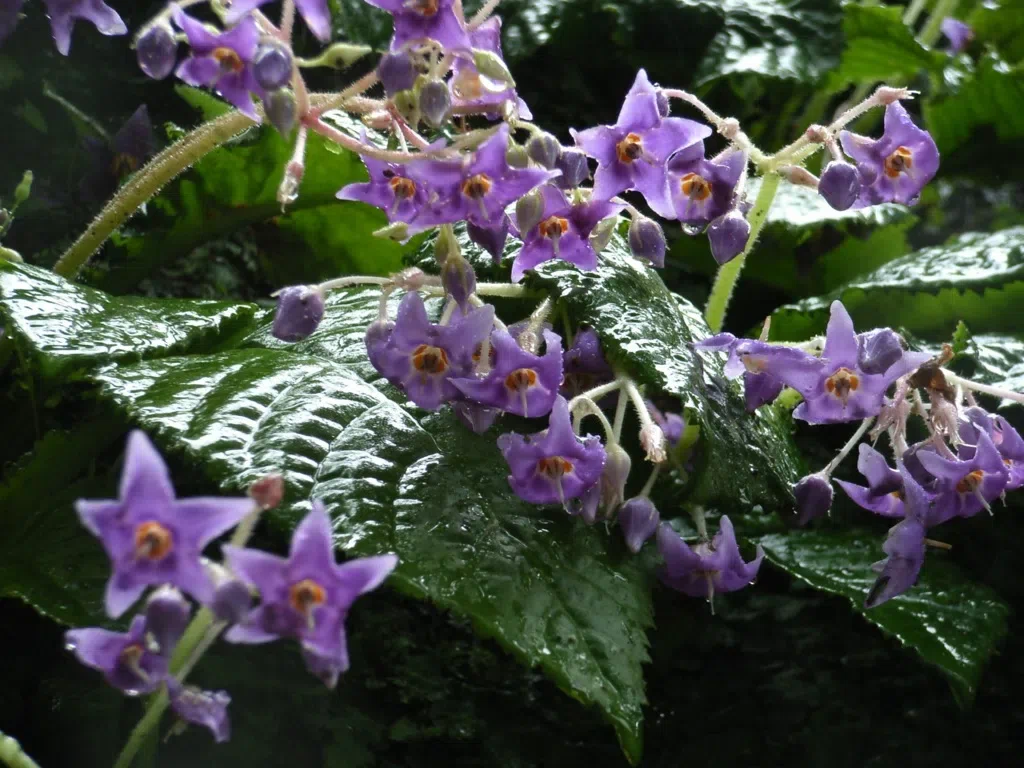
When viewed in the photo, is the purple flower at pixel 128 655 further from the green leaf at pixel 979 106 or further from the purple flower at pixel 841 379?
the green leaf at pixel 979 106

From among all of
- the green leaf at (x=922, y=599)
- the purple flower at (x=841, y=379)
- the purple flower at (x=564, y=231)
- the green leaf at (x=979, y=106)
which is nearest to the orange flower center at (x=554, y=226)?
the purple flower at (x=564, y=231)

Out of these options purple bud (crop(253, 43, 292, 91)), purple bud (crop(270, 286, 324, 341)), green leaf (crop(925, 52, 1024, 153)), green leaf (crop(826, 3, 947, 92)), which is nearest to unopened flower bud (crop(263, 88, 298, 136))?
purple bud (crop(253, 43, 292, 91))

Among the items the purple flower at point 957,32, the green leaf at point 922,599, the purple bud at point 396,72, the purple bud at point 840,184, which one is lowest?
the green leaf at point 922,599

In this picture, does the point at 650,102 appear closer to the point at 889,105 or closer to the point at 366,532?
the point at 889,105

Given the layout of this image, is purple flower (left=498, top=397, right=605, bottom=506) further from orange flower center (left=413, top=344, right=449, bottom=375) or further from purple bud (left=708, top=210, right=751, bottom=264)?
purple bud (left=708, top=210, right=751, bottom=264)

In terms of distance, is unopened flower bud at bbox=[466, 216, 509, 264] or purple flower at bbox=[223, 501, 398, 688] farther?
unopened flower bud at bbox=[466, 216, 509, 264]

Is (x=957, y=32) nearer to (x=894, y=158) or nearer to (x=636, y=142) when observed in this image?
(x=894, y=158)
